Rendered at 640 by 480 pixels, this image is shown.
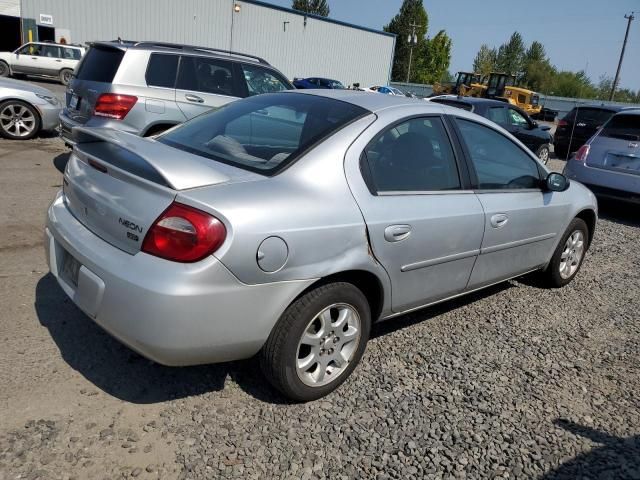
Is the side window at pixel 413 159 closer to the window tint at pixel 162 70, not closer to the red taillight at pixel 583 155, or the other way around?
the window tint at pixel 162 70

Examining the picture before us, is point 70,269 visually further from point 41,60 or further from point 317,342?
point 41,60

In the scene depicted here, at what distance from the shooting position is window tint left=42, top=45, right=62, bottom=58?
2356 cm

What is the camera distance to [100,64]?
645cm

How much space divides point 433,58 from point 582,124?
66.4 meters

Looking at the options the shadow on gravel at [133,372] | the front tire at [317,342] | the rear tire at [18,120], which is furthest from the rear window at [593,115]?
the shadow on gravel at [133,372]

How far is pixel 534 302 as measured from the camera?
452cm

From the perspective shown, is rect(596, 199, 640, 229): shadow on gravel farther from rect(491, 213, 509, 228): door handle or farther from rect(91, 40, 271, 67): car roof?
rect(91, 40, 271, 67): car roof

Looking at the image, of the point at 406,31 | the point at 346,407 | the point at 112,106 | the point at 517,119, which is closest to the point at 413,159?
the point at 346,407

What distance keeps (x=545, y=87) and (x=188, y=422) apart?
8291 cm

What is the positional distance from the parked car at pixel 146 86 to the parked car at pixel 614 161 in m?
5.28

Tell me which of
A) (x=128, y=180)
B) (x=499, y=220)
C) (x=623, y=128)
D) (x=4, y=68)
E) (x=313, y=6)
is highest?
(x=313, y=6)

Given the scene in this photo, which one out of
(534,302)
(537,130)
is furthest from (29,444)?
(537,130)

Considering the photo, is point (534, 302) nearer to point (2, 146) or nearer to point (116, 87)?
point (116, 87)

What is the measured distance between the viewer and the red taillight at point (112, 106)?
609 centimetres
